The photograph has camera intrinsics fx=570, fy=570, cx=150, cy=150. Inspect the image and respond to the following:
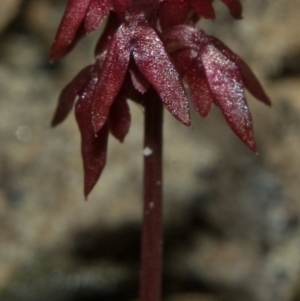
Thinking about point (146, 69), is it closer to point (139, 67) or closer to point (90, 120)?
point (139, 67)

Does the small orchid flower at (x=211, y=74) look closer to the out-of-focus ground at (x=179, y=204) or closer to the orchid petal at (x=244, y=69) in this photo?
the orchid petal at (x=244, y=69)

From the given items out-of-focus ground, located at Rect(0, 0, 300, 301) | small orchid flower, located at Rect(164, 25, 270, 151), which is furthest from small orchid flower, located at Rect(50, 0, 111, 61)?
out-of-focus ground, located at Rect(0, 0, 300, 301)

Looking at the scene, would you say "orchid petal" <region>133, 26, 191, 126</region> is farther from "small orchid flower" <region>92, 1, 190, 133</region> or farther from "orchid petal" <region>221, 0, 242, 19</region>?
"orchid petal" <region>221, 0, 242, 19</region>

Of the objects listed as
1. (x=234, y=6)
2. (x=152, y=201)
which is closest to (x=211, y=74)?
(x=234, y=6)

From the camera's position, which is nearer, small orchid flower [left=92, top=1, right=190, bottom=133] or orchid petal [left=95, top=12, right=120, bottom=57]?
small orchid flower [left=92, top=1, right=190, bottom=133]

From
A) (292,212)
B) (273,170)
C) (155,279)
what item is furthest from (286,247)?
(155,279)

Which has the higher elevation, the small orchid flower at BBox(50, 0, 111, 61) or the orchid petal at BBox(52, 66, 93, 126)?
the small orchid flower at BBox(50, 0, 111, 61)

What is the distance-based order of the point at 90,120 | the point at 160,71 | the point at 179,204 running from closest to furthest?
the point at 160,71 < the point at 90,120 < the point at 179,204
